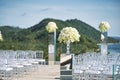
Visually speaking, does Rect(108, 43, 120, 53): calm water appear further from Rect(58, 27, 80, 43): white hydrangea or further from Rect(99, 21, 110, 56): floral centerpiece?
Rect(58, 27, 80, 43): white hydrangea

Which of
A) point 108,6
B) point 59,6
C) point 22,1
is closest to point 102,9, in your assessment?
point 108,6

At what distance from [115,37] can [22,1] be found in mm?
5376

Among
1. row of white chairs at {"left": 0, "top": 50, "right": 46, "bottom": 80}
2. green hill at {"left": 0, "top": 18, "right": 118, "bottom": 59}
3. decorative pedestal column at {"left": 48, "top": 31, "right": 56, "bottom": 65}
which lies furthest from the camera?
green hill at {"left": 0, "top": 18, "right": 118, "bottom": 59}

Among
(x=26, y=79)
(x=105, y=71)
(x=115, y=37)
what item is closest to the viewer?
(x=105, y=71)

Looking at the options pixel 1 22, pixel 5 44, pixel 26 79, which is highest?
pixel 1 22

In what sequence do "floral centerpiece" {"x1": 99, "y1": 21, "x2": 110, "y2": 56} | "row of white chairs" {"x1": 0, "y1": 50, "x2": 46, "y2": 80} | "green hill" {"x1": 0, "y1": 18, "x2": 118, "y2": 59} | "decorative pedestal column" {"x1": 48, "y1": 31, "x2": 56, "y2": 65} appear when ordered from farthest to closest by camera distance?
"green hill" {"x1": 0, "y1": 18, "x2": 118, "y2": 59}, "decorative pedestal column" {"x1": 48, "y1": 31, "x2": 56, "y2": 65}, "floral centerpiece" {"x1": 99, "y1": 21, "x2": 110, "y2": 56}, "row of white chairs" {"x1": 0, "y1": 50, "x2": 46, "y2": 80}

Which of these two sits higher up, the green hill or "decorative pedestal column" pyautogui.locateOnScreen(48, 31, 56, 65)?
the green hill

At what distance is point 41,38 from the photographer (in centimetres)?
1981

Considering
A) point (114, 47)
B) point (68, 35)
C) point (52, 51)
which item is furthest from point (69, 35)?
point (114, 47)

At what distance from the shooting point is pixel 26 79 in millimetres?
9766

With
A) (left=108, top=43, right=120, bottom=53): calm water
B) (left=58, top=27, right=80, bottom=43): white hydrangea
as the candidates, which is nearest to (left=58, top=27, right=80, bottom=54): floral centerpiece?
(left=58, top=27, right=80, bottom=43): white hydrangea

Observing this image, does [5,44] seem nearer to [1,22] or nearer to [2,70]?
[1,22]

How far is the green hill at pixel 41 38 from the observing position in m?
15.9

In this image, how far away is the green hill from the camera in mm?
15914
